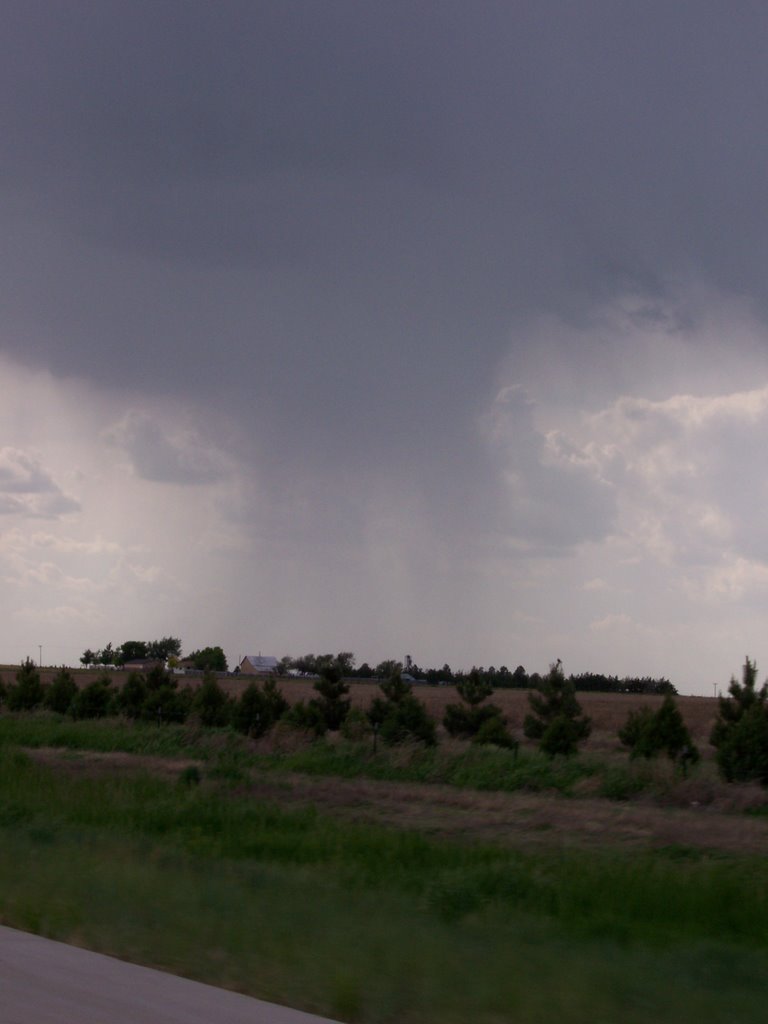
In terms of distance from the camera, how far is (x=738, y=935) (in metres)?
11.7

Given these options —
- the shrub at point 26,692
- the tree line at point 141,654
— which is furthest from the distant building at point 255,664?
the shrub at point 26,692

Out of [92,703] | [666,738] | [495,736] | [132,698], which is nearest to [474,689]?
[495,736]

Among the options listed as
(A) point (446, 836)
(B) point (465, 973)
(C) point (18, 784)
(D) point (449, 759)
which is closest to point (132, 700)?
(D) point (449, 759)

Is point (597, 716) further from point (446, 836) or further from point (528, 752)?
point (446, 836)

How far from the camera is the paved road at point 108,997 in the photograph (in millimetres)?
6469

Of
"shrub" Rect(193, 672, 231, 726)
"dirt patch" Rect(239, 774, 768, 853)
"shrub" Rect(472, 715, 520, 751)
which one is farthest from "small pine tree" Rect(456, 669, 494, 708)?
"dirt patch" Rect(239, 774, 768, 853)

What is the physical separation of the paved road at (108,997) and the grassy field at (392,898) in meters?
0.42

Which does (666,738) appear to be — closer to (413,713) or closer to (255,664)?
(413,713)

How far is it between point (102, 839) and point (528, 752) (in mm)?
21314

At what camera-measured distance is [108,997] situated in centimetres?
689

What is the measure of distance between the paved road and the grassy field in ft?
1.39

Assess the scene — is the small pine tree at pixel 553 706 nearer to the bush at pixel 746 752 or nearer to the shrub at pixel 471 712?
the shrub at pixel 471 712

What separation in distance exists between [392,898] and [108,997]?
5.73 meters

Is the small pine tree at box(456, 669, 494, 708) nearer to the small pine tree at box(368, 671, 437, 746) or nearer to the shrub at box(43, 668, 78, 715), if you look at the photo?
the small pine tree at box(368, 671, 437, 746)
